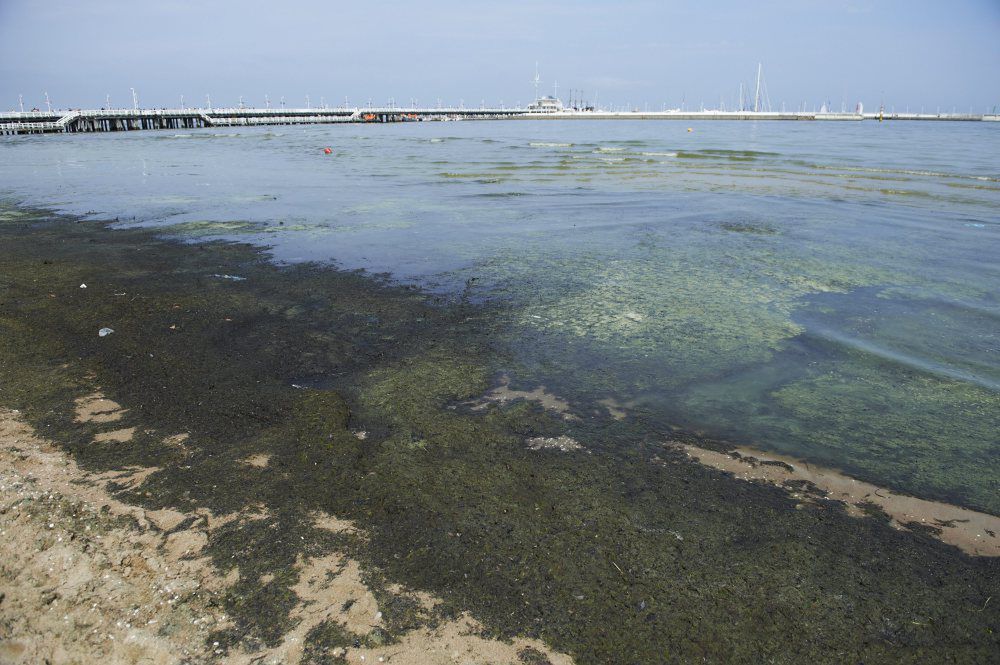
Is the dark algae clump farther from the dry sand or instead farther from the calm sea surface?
the calm sea surface

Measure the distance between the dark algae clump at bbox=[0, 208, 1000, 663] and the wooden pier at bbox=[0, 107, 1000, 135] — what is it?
81944 millimetres

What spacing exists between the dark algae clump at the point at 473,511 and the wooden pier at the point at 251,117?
81944 mm

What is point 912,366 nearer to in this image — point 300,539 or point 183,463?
point 300,539

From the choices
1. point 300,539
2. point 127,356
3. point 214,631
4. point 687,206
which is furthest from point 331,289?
point 687,206

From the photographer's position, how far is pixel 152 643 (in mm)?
2396

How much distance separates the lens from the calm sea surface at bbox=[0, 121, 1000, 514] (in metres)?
4.44

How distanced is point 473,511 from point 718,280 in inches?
231

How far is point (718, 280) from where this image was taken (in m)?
8.06

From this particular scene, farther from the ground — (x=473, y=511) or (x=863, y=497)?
(x=473, y=511)

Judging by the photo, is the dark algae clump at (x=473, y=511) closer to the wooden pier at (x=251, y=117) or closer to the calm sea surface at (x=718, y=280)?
the calm sea surface at (x=718, y=280)

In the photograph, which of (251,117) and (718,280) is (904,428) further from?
(251,117)

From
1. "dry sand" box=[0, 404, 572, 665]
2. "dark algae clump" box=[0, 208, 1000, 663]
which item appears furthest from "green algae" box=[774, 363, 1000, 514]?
"dry sand" box=[0, 404, 572, 665]

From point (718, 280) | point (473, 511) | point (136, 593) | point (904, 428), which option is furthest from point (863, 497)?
point (718, 280)

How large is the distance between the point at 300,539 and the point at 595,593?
1.41 meters
